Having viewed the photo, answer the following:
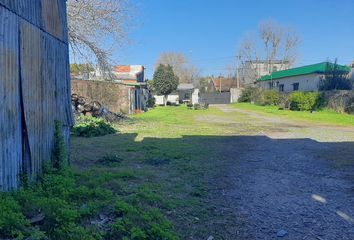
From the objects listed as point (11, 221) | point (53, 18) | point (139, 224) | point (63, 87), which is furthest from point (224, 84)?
point (11, 221)

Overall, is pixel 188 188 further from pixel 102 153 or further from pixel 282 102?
pixel 282 102

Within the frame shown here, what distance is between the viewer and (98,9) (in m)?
15.2

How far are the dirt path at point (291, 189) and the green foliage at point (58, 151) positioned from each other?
121 inches

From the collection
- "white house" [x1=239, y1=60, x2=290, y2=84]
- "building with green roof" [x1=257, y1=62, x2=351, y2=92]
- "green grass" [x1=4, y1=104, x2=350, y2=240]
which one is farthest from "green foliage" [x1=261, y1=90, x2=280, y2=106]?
"green grass" [x1=4, y1=104, x2=350, y2=240]

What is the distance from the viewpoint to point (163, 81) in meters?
43.0

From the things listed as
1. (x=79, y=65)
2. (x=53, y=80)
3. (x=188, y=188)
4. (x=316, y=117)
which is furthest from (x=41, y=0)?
(x=316, y=117)

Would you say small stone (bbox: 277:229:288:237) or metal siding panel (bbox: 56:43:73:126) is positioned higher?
metal siding panel (bbox: 56:43:73:126)

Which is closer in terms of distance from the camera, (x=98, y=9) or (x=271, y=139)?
(x=271, y=139)

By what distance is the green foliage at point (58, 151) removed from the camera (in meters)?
6.21

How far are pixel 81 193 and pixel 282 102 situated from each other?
103 ft

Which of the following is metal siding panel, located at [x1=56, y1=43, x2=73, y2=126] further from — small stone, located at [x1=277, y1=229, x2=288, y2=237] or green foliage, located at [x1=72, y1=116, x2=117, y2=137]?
green foliage, located at [x1=72, y1=116, x2=117, y2=137]

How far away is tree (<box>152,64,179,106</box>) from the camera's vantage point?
141 feet

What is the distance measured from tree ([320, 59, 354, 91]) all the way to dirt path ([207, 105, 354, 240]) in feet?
64.1

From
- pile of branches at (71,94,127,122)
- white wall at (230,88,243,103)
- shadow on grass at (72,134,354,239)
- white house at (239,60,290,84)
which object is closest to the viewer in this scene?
shadow on grass at (72,134,354,239)
